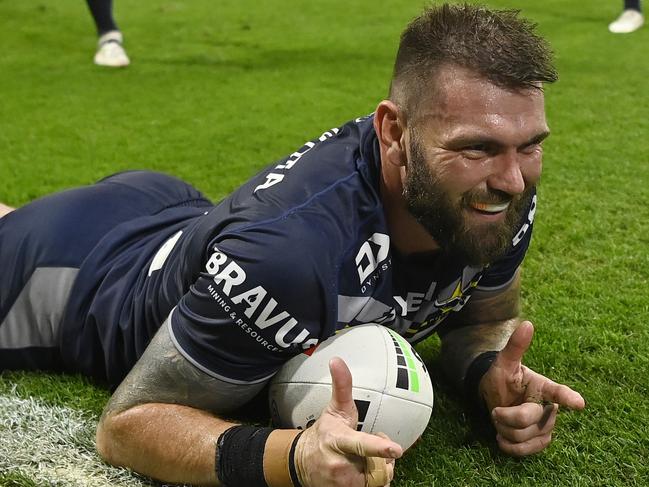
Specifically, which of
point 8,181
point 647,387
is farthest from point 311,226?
point 8,181

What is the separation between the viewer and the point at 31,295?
265 cm

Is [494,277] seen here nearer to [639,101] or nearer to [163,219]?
[163,219]

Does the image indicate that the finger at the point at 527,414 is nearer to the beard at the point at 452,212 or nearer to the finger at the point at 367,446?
the beard at the point at 452,212

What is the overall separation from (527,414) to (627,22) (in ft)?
25.7

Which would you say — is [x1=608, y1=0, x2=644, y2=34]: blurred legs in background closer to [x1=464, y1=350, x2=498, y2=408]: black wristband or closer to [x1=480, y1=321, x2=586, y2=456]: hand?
[x1=464, y1=350, x2=498, y2=408]: black wristband

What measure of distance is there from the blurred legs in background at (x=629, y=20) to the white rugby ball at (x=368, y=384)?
777 cm

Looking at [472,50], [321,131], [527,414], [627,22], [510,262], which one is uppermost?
[472,50]

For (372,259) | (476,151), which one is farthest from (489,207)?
(372,259)

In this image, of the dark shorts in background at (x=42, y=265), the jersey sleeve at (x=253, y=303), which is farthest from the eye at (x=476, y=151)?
the dark shorts in background at (x=42, y=265)

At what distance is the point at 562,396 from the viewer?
6.81 ft

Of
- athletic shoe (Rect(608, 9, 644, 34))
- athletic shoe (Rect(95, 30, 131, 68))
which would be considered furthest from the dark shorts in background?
athletic shoe (Rect(608, 9, 644, 34))

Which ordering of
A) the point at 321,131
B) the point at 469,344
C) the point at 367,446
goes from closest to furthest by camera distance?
the point at 367,446 → the point at 469,344 → the point at 321,131

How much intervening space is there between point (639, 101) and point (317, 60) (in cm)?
310

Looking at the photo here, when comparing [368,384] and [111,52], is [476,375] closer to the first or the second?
[368,384]
